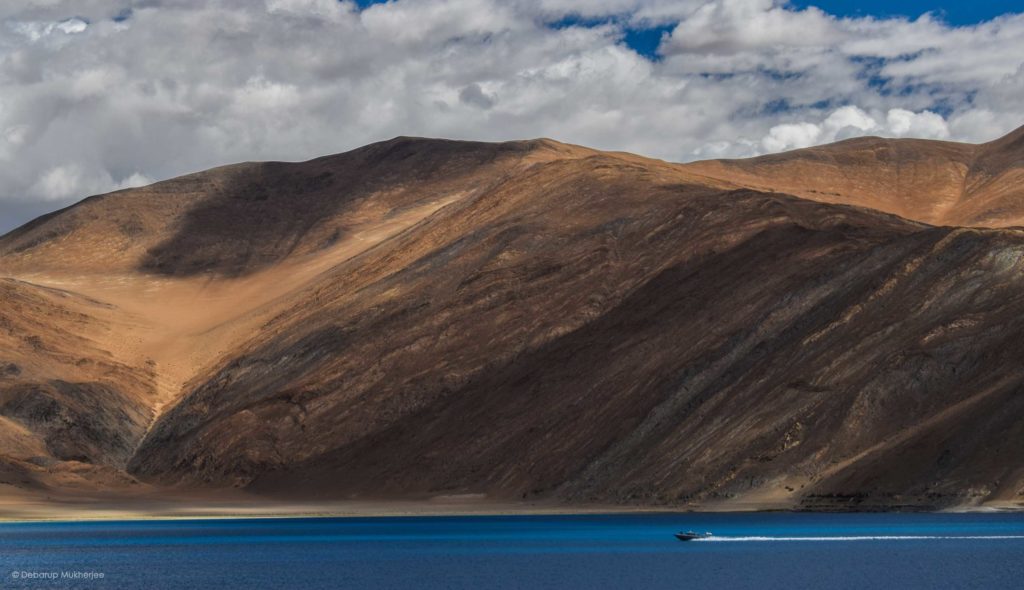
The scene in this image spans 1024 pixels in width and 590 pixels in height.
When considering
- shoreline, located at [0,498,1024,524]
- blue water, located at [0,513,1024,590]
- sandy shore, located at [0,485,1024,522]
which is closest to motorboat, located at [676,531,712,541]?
blue water, located at [0,513,1024,590]

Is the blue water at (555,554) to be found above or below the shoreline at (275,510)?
above

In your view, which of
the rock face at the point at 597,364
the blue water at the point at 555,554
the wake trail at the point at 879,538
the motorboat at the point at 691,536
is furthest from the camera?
the rock face at the point at 597,364

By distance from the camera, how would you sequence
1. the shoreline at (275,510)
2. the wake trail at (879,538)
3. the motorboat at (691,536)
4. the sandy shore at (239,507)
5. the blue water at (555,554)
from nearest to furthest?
1. the blue water at (555,554)
2. the wake trail at (879,538)
3. the motorboat at (691,536)
4. the shoreline at (275,510)
5. the sandy shore at (239,507)

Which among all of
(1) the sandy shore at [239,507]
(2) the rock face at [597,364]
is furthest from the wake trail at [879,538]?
(1) the sandy shore at [239,507]

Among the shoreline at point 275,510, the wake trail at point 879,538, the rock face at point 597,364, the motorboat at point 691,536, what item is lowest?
the shoreline at point 275,510

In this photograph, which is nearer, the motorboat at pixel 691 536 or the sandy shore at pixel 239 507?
the motorboat at pixel 691 536

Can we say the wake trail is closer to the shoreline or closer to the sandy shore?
the shoreline

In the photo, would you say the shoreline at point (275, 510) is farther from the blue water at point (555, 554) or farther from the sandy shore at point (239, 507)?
the blue water at point (555, 554)
